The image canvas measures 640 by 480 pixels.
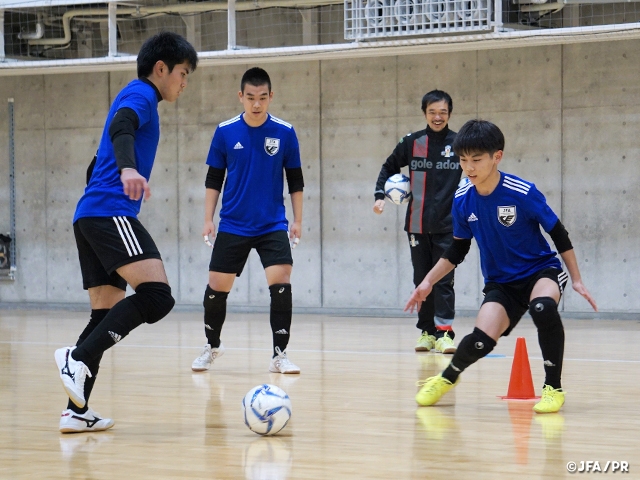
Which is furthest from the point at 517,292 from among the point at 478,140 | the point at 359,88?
the point at 359,88

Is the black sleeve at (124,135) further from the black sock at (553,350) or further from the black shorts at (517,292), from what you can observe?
the black sock at (553,350)

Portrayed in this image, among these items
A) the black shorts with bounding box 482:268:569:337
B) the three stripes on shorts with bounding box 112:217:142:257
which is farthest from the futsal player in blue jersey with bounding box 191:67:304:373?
the three stripes on shorts with bounding box 112:217:142:257

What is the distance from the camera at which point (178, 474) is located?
3.37 m

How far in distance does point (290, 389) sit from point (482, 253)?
4.31ft

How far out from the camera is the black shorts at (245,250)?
641 centimetres

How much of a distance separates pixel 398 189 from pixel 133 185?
4307mm

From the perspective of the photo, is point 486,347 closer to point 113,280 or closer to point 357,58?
point 113,280

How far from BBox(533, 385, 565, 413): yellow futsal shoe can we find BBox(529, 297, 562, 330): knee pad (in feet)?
0.97

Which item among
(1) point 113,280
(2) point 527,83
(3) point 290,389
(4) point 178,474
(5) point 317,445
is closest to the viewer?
(4) point 178,474

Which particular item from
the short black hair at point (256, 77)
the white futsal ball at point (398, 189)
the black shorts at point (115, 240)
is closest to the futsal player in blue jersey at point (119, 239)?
the black shorts at point (115, 240)

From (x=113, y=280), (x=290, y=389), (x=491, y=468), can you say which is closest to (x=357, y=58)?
(x=290, y=389)

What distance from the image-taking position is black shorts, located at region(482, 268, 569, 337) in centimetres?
489

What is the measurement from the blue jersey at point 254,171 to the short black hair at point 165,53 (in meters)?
2.15

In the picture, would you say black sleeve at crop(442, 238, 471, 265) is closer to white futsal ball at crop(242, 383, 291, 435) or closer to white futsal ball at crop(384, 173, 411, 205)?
white futsal ball at crop(242, 383, 291, 435)
